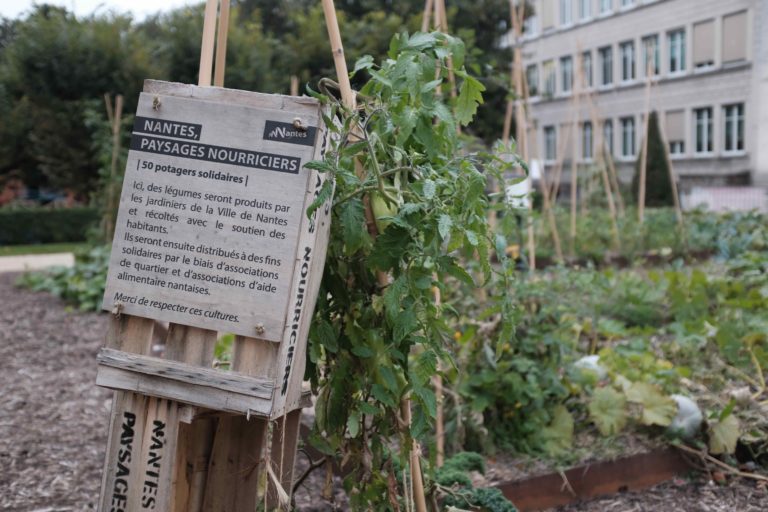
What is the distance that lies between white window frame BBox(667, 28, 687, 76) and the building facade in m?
0.04

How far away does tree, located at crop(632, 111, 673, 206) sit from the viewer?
2628cm

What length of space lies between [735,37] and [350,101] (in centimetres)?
3319

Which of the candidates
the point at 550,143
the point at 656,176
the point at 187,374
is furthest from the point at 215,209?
the point at 550,143

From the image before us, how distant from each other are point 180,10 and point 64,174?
15.6 ft

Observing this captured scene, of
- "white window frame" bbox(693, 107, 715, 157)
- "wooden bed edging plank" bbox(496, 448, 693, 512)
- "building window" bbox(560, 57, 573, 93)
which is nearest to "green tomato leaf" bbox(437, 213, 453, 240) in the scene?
"wooden bed edging plank" bbox(496, 448, 693, 512)

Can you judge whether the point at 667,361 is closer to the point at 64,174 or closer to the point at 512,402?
the point at 512,402

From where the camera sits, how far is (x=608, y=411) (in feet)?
13.2

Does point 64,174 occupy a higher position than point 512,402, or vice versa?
point 64,174

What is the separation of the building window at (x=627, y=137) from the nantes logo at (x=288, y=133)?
36.5 metres

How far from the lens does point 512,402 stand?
3.92 m

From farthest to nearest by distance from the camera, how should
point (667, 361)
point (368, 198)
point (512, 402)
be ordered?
point (667, 361) < point (512, 402) < point (368, 198)

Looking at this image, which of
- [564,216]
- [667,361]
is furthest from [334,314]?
[564,216]

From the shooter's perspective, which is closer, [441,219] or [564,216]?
[441,219]

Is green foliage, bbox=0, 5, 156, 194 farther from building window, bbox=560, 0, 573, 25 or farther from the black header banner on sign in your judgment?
building window, bbox=560, 0, 573, 25
